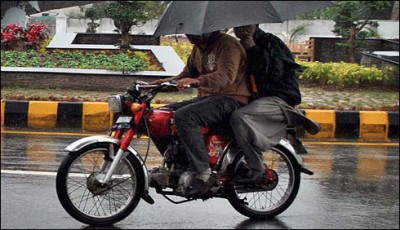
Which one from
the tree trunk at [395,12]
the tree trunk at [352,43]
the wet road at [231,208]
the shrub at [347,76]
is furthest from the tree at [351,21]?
the tree trunk at [395,12]

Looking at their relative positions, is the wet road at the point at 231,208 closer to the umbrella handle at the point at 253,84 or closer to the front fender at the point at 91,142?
the front fender at the point at 91,142

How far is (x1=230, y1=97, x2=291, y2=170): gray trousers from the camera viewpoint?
4910 millimetres

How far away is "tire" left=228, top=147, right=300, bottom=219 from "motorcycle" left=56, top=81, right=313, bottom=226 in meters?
0.14

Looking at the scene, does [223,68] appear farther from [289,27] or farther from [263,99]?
[289,27]

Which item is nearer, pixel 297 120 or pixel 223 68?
pixel 223 68

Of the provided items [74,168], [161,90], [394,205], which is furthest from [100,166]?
[394,205]

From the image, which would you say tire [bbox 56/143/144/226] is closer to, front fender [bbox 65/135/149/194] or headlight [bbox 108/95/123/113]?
front fender [bbox 65/135/149/194]

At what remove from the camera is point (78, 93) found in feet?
35.3

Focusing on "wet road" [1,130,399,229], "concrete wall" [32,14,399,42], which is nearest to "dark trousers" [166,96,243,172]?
"wet road" [1,130,399,229]

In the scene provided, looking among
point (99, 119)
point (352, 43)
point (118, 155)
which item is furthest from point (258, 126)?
point (352, 43)

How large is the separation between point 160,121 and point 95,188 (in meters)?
0.58

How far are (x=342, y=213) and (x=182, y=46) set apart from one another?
10.7m

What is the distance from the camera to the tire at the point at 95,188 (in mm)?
4832

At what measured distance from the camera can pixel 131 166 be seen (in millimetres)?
4906
